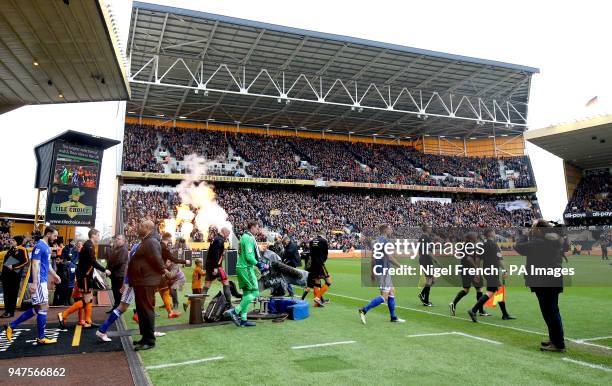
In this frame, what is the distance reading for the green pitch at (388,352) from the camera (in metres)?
4.78

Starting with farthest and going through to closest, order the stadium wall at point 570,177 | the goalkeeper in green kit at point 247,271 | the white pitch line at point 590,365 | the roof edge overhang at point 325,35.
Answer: the stadium wall at point 570,177 → the roof edge overhang at point 325,35 → the goalkeeper in green kit at point 247,271 → the white pitch line at point 590,365

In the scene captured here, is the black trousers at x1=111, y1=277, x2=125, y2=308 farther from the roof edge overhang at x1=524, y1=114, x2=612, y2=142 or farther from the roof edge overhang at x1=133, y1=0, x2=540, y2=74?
the roof edge overhang at x1=524, y1=114, x2=612, y2=142

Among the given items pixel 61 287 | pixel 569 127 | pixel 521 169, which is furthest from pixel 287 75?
pixel 521 169

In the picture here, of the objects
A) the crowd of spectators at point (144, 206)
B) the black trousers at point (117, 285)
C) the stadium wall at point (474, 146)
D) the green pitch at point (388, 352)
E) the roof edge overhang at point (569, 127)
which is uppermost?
the stadium wall at point (474, 146)

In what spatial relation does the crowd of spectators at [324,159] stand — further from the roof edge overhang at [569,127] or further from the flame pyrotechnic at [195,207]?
the roof edge overhang at [569,127]

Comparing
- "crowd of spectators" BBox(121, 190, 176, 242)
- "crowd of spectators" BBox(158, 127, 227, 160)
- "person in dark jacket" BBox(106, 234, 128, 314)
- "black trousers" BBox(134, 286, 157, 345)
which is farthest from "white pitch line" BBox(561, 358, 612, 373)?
"crowd of spectators" BBox(158, 127, 227, 160)

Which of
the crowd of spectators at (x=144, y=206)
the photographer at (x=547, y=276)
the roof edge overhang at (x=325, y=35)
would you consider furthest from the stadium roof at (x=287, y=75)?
the photographer at (x=547, y=276)

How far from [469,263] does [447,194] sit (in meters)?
45.7

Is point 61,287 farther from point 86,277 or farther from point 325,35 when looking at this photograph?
point 325,35

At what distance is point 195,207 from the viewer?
3850cm

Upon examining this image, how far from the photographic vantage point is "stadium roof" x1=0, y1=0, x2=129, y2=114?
9.13 m

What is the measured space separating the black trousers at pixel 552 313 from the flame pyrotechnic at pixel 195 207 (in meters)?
29.2

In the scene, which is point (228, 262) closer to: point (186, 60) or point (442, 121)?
point (186, 60)

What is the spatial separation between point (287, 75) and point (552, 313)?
3090cm
